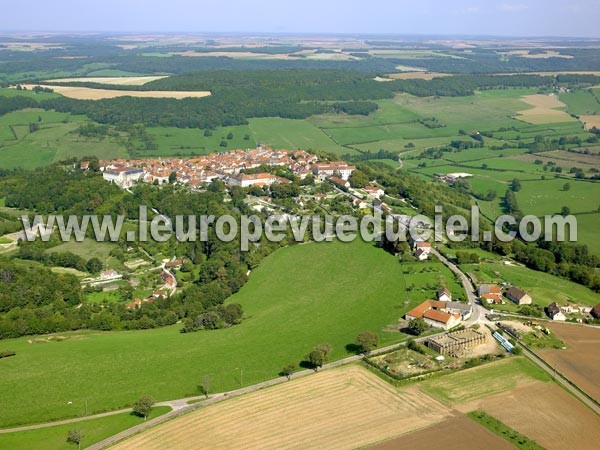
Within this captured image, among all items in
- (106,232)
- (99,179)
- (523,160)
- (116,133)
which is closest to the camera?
(106,232)

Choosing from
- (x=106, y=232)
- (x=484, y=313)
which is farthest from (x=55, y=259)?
(x=484, y=313)

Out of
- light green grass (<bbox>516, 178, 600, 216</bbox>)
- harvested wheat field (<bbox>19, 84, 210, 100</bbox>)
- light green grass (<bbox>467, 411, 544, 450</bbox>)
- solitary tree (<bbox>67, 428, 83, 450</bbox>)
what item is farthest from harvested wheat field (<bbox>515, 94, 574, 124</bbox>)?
solitary tree (<bbox>67, 428, 83, 450</bbox>)

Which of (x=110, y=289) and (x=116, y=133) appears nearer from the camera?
(x=110, y=289)

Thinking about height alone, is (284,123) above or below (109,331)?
above

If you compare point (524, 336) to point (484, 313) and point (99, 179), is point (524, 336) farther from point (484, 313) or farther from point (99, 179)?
point (99, 179)

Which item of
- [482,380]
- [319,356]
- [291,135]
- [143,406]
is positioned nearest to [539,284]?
[482,380]

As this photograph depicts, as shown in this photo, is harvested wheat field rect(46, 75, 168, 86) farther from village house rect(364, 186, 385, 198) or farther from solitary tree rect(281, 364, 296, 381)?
solitary tree rect(281, 364, 296, 381)

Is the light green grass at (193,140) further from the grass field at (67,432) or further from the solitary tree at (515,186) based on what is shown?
the grass field at (67,432)

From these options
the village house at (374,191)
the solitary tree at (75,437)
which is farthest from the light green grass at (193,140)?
the solitary tree at (75,437)

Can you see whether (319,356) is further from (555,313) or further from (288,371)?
(555,313)
